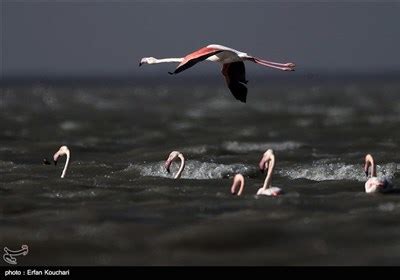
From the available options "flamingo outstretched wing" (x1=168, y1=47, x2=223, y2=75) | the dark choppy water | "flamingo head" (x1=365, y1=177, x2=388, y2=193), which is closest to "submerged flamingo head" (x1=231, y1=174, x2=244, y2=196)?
the dark choppy water

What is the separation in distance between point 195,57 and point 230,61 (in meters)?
2.21

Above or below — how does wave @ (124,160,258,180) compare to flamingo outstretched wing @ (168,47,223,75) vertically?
below

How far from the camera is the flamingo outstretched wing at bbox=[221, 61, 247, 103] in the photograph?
16688 mm

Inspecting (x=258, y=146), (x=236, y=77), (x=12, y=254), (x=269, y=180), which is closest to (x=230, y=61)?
(x=236, y=77)

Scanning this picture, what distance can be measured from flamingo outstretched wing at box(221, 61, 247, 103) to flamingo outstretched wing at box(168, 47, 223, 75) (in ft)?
5.11

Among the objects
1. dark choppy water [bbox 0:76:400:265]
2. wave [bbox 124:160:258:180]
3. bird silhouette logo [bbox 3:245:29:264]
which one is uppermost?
wave [bbox 124:160:258:180]

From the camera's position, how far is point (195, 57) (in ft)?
47.3

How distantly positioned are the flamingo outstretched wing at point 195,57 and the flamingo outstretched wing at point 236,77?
1.56 metres

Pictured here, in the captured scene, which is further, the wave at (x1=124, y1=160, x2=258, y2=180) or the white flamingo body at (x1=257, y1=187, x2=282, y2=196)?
the wave at (x1=124, y1=160, x2=258, y2=180)

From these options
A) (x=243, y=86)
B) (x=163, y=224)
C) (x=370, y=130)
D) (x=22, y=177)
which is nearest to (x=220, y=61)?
(x=243, y=86)

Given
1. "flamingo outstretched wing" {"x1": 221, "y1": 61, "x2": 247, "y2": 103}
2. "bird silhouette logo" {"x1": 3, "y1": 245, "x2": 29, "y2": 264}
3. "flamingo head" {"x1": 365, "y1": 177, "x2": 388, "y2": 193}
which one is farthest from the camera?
"flamingo head" {"x1": 365, "y1": 177, "x2": 388, "y2": 193}

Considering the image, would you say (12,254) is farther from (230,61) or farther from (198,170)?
(198,170)

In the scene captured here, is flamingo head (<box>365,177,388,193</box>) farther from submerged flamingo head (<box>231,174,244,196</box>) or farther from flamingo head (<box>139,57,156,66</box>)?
flamingo head (<box>139,57,156,66</box>)

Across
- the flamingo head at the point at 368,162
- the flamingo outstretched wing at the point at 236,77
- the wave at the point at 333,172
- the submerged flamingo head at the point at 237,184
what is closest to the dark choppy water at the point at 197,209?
the wave at the point at 333,172
